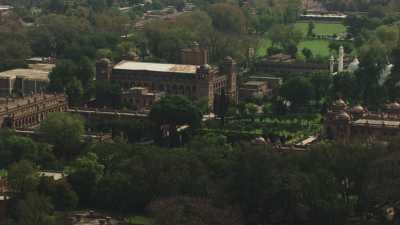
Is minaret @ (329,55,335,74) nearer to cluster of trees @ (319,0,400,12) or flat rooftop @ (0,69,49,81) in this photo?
flat rooftop @ (0,69,49,81)

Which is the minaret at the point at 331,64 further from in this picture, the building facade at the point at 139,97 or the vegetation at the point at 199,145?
the building facade at the point at 139,97

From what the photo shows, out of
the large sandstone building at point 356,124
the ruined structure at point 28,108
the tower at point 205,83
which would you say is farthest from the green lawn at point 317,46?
the large sandstone building at point 356,124

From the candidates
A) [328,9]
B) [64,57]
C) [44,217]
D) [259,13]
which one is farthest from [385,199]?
[328,9]

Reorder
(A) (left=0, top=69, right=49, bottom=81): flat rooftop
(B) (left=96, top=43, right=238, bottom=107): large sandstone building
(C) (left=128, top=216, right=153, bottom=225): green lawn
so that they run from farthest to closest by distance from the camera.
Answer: (A) (left=0, top=69, right=49, bottom=81): flat rooftop, (B) (left=96, top=43, right=238, bottom=107): large sandstone building, (C) (left=128, top=216, right=153, bottom=225): green lawn

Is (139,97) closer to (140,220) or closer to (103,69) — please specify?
(103,69)

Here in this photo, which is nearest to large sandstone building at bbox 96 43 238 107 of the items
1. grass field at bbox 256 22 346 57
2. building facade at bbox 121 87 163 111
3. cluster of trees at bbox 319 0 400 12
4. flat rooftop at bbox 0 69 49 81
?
building facade at bbox 121 87 163 111

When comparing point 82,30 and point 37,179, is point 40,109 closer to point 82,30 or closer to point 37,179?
point 37,179
